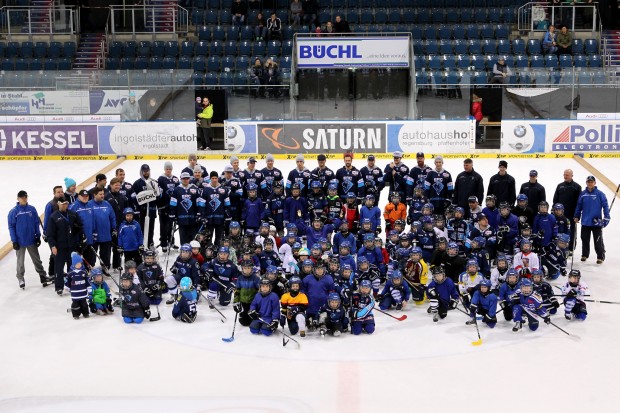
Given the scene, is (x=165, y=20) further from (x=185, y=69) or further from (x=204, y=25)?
(x=185, y=69)

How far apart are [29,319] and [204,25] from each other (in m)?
20.8

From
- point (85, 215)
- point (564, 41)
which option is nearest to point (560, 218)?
point (85, 215)

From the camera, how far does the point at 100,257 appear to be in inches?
603

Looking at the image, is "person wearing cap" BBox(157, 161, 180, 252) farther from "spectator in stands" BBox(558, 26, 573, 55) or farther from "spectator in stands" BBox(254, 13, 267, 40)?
"spectator in stands" BBox(558, 26, 573, 55)

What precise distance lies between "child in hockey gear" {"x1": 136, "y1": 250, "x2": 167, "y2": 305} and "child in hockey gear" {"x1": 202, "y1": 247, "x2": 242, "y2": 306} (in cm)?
76

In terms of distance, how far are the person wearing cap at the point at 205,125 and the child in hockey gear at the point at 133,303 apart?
14473mm

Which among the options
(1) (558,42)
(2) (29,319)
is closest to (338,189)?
(2) (29,319)

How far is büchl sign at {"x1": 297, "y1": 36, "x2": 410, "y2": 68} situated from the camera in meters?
29.3

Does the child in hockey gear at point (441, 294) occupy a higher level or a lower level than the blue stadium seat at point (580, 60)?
lower

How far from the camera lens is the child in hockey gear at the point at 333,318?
12.5m

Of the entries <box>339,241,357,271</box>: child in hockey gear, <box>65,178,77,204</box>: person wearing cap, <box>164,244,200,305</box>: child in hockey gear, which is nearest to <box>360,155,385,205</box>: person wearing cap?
<box>339,241,357,271</box>: child in hockey gear

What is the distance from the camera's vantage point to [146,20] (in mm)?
32500

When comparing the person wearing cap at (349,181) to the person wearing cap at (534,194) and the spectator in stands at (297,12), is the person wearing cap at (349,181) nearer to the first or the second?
the person wearing cap at (534,194)

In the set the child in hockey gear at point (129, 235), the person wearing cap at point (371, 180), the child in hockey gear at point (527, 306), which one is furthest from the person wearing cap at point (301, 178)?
the child in hockey gear at point (527, 306)
